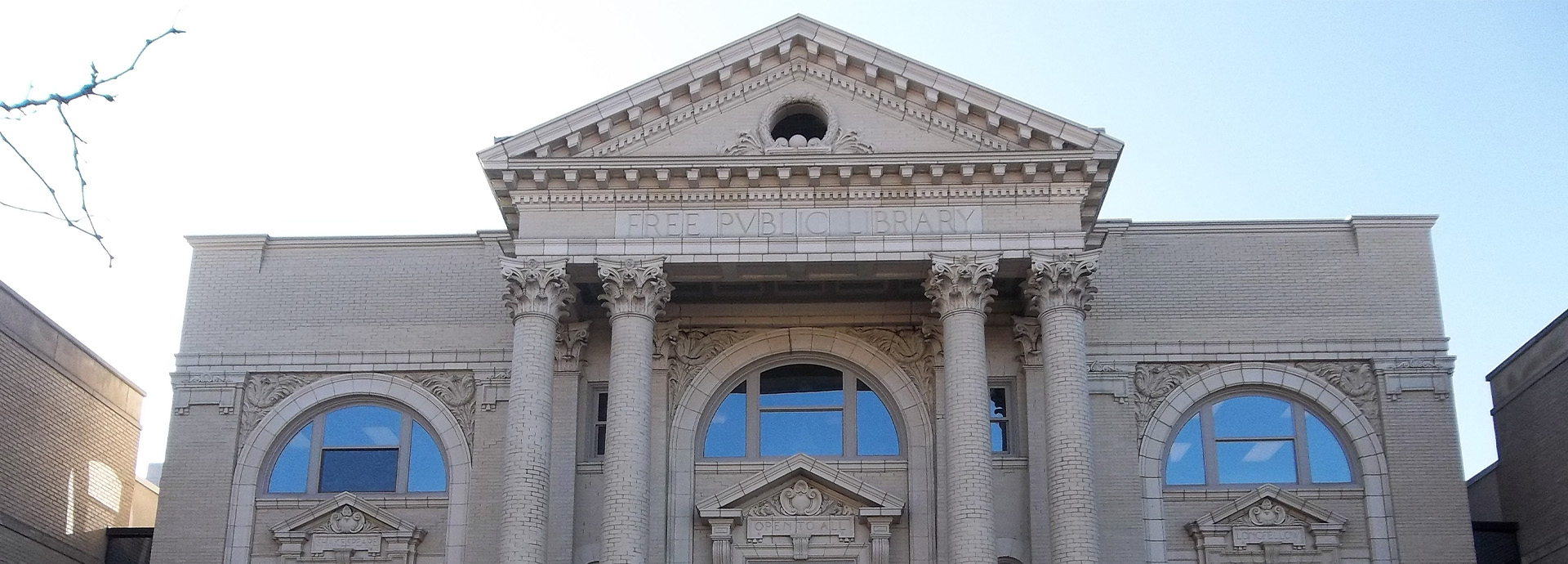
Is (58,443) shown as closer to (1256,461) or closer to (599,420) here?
(599,420)

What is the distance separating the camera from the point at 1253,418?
27500mm

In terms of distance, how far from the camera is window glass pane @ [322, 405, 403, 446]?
28.0 m

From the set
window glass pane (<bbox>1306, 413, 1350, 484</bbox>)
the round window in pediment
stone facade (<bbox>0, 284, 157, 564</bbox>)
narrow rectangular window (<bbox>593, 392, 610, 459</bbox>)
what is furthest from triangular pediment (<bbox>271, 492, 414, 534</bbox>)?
window glass pane (<bbox>1306, 413, 1350, 484</bbox>)

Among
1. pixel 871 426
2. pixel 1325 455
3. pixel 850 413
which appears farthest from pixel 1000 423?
pixel 1325 455

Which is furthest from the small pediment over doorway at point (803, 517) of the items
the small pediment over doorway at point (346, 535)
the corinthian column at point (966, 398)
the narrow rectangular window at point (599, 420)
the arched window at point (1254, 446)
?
the arched window at point (1254, 446)

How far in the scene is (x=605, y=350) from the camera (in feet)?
91.5

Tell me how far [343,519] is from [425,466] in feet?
5.33

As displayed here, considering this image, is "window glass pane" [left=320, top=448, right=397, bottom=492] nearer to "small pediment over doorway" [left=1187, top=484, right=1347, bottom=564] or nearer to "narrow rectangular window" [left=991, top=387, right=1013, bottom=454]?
"narrow rectangular window" [left=991, top=387, right=1013, bottom=454]

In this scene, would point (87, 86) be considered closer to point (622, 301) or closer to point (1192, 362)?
point (622, 301)

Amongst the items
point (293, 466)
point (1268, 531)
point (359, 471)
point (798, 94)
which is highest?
point (798, 94)

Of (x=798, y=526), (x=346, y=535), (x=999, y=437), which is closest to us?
(x=798, y=526)

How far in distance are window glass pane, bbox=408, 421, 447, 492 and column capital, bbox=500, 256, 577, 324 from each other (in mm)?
3650

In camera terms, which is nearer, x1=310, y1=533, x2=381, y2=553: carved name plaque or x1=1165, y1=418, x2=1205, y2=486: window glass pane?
x1=310, y1=533, x2=381, y2=553: carved name plaque

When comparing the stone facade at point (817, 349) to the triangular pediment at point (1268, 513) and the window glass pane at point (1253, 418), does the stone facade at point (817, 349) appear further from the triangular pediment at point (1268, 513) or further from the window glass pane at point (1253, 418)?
the window glass pane at point (1253, 418)
